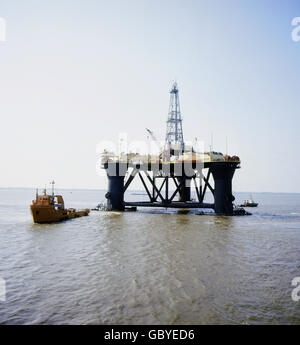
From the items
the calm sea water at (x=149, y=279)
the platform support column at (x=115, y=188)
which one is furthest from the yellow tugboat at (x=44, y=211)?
Result: the platform support column at (x=115, y=188)

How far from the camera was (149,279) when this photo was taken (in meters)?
12.2

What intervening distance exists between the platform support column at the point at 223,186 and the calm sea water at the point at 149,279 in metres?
13.9

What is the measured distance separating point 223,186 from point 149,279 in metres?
26.3

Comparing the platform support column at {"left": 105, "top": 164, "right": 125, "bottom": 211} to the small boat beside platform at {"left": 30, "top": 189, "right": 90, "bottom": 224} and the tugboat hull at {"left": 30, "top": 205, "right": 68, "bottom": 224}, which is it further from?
the tugboat hull at {"left": 30, "top": 205, "right": 68, "bottom": 224}

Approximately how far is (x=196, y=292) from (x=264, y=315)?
275 cm

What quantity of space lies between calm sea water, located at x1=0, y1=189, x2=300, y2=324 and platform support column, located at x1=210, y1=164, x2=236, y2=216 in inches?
548

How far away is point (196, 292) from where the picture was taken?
10.6 m

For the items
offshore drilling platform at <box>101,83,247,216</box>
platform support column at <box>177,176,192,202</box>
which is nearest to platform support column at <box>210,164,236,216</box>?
offshore drilling platform at <box>101,83,247,216</box>

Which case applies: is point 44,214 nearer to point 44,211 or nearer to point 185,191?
point 44,211

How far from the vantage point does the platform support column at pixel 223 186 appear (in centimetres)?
3603

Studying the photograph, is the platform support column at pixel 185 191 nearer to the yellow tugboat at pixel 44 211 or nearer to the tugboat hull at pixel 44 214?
the yellow tugboat at pixel 44 211

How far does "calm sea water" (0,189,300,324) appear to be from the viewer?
8.68 meters
